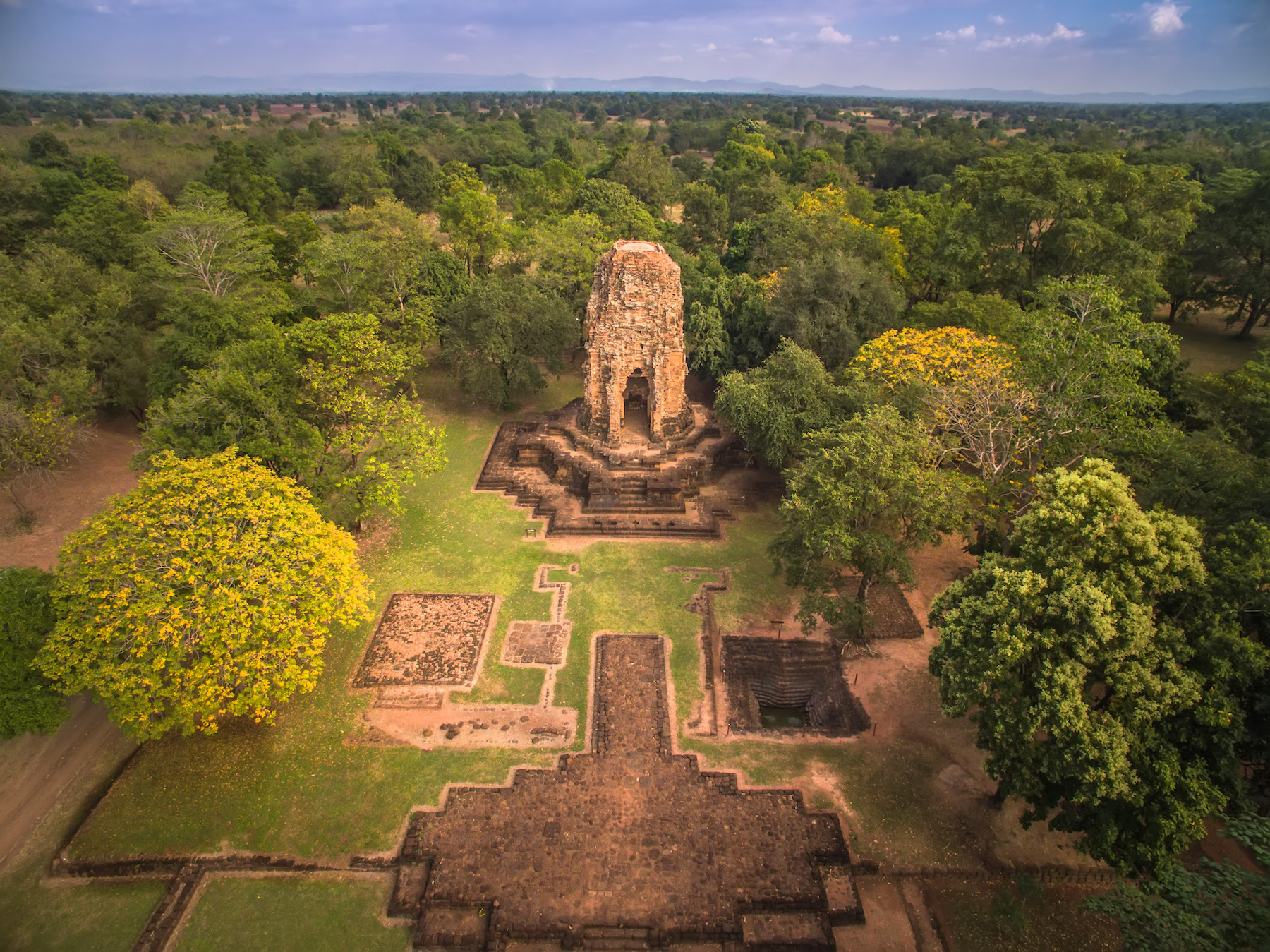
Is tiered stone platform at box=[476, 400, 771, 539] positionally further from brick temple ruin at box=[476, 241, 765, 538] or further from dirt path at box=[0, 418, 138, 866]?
dirt path at box=[0, 418, 138, 866]

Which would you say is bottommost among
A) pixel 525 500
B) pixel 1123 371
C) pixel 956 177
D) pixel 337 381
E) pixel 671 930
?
pixel 671 930

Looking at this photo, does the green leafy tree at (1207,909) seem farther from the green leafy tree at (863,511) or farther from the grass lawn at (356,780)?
the green leafy tree at (863,511)

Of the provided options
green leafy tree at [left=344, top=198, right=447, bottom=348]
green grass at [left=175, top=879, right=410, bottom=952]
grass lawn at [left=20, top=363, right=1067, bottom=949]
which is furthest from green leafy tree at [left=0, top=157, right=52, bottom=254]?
green grass at [left=175, top=879, right=410, bottom=952]

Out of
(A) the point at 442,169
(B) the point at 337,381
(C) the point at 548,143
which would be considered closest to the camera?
(B) the point at 337,381

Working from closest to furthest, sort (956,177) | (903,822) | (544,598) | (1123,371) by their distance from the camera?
1. (903,822)
2. (1123,371)
3. (544,598)
4. (956,177)

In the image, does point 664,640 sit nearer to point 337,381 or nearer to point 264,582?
point 264,582

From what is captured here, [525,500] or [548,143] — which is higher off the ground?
[548,143]

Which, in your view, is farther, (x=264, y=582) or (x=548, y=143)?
(x=548, y=143)

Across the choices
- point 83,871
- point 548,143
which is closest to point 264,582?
point 83,871
